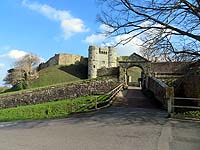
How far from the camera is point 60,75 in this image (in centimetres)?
6431

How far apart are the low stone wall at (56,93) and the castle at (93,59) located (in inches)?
813

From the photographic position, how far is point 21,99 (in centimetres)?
3869

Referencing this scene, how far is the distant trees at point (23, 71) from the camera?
63719 millimetres

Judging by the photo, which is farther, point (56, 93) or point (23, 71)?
point (23, 71)

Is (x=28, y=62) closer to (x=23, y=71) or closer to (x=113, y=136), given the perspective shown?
(x=23, y=71)

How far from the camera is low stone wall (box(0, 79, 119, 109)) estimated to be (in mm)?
38500

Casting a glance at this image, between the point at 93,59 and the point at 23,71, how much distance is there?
16951 mm

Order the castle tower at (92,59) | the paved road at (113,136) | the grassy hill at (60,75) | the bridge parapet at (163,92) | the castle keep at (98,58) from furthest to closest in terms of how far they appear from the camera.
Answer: the castle keep at (98,58) → the castle tower at (92,59) → the grassy hill at (60,75) → the bridge parapet at (163,92) → the paved road at (113,136)

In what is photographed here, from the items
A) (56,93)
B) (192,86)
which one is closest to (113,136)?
(192,86)

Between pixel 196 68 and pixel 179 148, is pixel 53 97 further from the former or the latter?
pixel 179 148

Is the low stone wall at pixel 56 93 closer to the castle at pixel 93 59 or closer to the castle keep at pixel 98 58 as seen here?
the castle at pixel 93 59

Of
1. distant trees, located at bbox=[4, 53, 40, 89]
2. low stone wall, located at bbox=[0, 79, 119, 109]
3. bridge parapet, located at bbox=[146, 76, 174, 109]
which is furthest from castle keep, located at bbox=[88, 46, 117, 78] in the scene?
bridge parapet, located at bbox=[146, 76, 174, 109]

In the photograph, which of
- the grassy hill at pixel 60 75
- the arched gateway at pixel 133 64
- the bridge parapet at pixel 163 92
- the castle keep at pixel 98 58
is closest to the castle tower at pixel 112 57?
the castle keep at pixel 98 58

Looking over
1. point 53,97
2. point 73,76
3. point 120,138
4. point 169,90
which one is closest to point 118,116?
point 169,90
